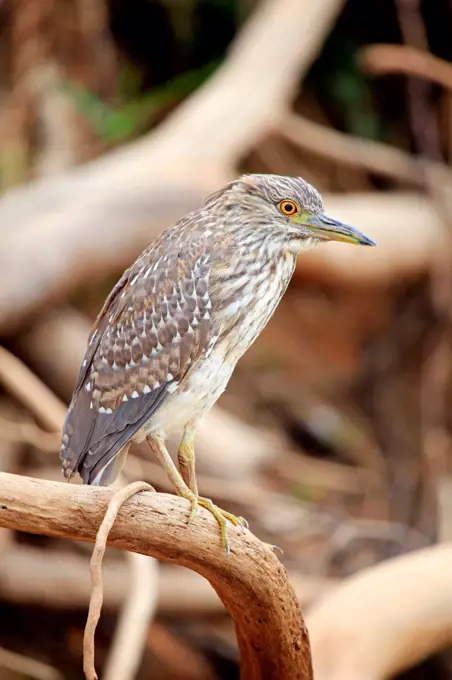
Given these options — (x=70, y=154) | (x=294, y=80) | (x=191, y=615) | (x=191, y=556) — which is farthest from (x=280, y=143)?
(x=191, y=556)

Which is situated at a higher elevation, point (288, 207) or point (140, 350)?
point (288, 207)

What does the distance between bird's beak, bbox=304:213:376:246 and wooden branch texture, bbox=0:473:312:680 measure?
2.23ft

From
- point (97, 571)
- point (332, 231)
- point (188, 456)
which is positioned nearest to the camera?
point (97, 571)

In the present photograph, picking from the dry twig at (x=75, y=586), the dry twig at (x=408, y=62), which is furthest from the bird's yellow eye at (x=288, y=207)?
the dry twig at (x=408, y=62)

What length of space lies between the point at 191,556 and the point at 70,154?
3.84 m

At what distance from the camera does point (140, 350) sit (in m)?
2.35

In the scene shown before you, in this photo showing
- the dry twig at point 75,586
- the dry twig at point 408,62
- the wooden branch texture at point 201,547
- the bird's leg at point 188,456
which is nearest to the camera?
the wooden branch texture at point 201,547

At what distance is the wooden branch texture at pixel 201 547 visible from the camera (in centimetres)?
188

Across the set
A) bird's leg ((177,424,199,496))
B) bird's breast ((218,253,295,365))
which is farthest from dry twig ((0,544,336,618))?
bird's breast ((218,253,295,365))

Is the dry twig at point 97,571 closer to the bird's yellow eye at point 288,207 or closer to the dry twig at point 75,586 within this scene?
the bird's yellow eye at point 288,207

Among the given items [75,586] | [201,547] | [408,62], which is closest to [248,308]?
[201,547]

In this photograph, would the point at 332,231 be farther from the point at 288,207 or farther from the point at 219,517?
the point at 219,517

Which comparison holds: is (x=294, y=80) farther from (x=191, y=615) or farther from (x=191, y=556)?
(x=191, y=556)

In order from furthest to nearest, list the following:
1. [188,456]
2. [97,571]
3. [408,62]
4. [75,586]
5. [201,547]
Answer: [408,62], [75,586], [188,456], [201,547], [97,571]
